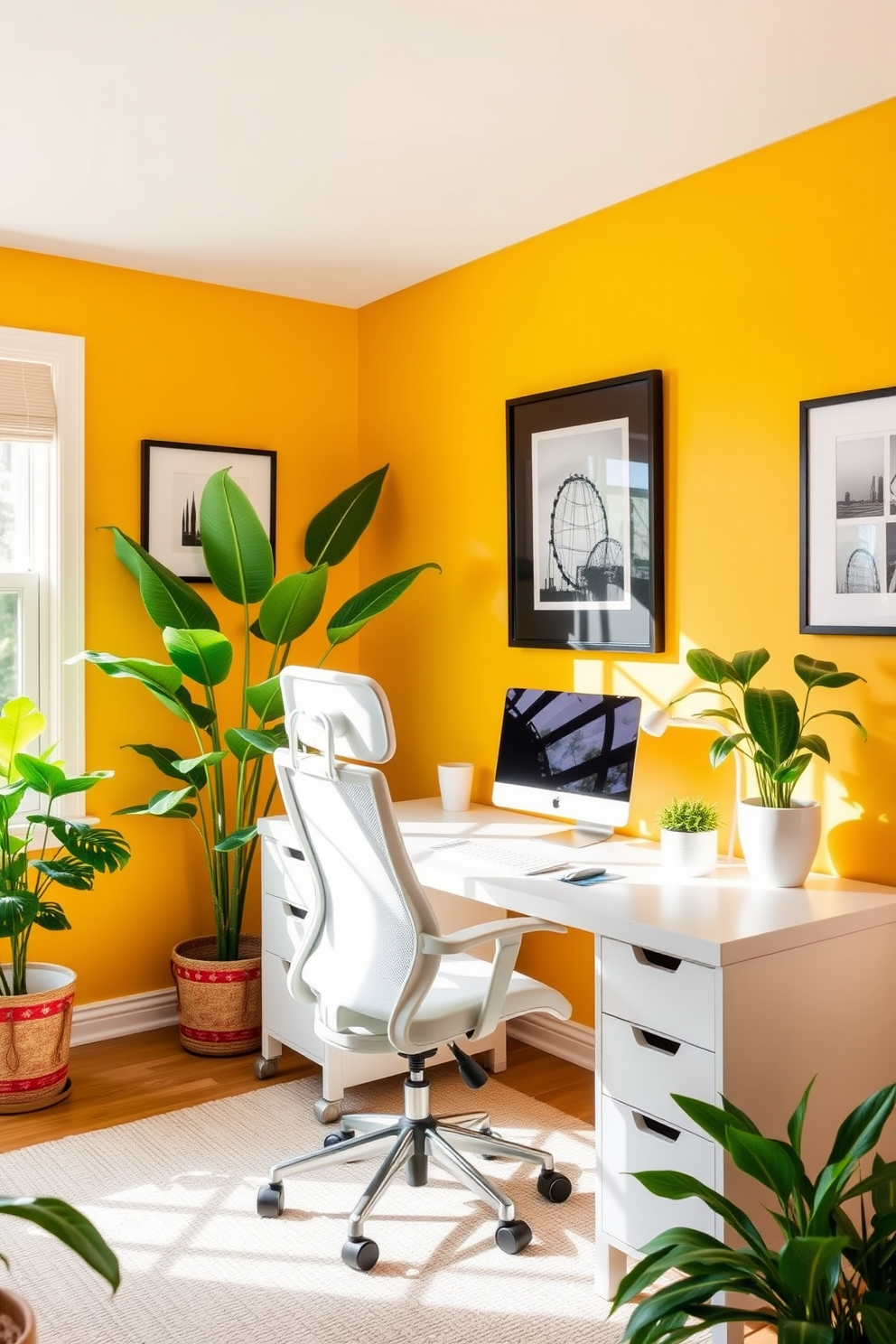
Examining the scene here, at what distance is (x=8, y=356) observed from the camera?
3.61 meters

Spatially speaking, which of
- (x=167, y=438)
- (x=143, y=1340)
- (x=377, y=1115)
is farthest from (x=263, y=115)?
(x=143, y=1340)

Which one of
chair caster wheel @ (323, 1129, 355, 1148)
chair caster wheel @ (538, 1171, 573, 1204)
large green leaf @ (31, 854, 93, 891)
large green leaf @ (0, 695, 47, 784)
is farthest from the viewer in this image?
large green leaf @ (0, 695, 47, 784)

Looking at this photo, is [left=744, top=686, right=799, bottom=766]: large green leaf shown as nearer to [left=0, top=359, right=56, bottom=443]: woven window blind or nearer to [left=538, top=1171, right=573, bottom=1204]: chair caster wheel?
[left=538, top=1171, right=573, bottom=1204]: chair caster wheel

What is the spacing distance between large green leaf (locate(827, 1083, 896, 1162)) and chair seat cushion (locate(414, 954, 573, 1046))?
0.78 m

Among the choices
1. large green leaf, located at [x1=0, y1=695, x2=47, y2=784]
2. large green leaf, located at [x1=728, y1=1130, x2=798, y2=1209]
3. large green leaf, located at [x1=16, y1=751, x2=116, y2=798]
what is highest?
large green leaf, located at [x1=0, y1=695, x2=47, y2=784]

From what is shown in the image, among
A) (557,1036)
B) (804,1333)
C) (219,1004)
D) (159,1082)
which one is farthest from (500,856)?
(804,1333)

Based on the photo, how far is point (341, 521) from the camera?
13.2ft

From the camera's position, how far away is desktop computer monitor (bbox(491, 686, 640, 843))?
302 cm

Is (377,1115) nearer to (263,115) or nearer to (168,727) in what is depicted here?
(168,727)

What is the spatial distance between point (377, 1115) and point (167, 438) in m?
2.30

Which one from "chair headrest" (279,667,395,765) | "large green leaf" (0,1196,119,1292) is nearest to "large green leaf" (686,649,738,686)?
"chair headrest" (279,667,395,765)

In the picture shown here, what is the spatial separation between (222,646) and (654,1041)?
1773 mm

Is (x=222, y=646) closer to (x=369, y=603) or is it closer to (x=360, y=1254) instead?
(x=369, y=603)

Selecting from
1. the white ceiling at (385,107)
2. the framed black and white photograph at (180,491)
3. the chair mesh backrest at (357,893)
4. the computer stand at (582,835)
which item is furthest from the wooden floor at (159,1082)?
the white ceiling at (385,107)
